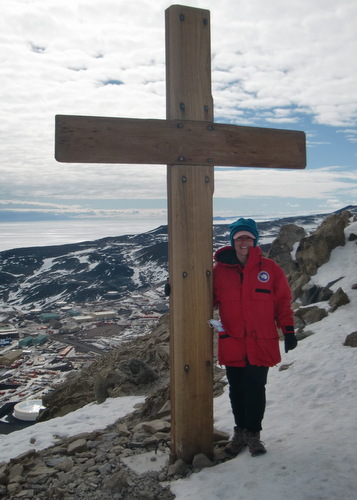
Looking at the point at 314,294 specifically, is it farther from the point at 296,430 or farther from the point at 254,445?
the point at 254,445

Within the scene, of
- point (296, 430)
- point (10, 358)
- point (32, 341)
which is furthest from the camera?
point (32, 341)

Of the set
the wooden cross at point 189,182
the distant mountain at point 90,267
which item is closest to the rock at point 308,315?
the wooden cross at point 189,182

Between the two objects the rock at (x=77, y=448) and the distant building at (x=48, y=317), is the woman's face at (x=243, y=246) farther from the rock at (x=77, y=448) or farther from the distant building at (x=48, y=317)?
the distant building at (x=48, y=317)

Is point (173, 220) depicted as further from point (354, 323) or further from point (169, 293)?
point (354, 323)

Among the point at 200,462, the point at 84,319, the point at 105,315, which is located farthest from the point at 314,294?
the point at 105,315

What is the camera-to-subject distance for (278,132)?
4.61 m

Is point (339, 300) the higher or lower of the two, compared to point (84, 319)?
higher

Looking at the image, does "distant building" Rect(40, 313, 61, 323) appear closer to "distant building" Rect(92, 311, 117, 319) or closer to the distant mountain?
"distant building" Rect(92, 311, 117, 319)

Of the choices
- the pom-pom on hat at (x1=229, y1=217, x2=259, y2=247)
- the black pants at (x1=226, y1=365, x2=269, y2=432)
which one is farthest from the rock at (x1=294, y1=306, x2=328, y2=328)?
the pom-pom on hat at (x1=229, y1=217, x2=259, y2=247)

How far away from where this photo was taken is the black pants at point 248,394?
14.7ft

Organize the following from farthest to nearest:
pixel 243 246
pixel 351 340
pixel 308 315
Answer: pixel 308 315 < pixel 351 340 < pixel 243 246

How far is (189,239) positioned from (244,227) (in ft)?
2.22

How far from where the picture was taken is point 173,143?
4.23 metres

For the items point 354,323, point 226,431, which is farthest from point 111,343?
point 226,431
